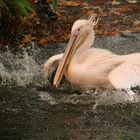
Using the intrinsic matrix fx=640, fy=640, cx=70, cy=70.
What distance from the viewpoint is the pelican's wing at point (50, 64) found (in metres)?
9.74

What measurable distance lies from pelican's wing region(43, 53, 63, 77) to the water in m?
0.16

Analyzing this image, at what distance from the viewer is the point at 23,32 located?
40.4 feet

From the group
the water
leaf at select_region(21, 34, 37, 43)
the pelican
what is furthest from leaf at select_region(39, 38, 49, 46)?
the pelican

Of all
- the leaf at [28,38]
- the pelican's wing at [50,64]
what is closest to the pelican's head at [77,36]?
the pelican's wing at [50,64]

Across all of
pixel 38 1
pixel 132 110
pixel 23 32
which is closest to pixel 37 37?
pixel 23 32

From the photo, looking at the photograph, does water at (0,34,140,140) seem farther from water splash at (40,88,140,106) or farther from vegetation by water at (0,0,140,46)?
vegetation by water at (0,0,140,46)

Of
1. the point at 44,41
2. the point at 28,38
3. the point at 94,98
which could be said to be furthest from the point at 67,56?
the point at 28,38

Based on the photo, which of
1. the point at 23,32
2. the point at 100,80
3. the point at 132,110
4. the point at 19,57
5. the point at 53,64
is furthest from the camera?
the point at 23,32

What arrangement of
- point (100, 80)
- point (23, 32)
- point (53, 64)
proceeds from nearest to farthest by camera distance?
point (100, 80)
point (53, 64)
point (23, 32)

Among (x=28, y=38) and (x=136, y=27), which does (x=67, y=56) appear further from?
(x=136, y=27)

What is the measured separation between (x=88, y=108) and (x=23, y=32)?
4.04 m

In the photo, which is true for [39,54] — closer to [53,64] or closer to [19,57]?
[19,57]

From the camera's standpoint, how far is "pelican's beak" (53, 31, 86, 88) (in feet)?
30.9

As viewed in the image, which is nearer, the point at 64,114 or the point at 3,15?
the point at 64,114
